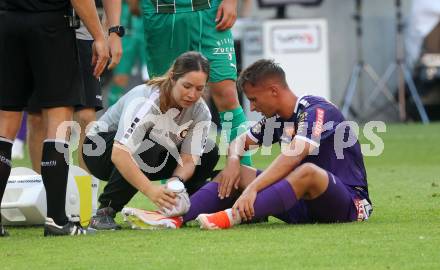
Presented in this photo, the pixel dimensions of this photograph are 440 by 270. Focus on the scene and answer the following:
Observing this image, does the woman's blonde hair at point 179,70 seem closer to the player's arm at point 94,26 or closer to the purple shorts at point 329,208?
the player's arm at point 94,26

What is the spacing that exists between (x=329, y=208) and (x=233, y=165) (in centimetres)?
60

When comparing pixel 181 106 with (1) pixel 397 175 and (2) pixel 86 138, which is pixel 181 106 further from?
(1) pixel 397 175

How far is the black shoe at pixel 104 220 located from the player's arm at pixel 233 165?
575 mm

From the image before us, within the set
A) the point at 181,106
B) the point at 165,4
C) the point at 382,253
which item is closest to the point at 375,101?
the point at 165,4

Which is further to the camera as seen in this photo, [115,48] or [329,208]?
[115,48]

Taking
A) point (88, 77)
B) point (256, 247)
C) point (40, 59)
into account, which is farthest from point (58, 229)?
point (88, 77)

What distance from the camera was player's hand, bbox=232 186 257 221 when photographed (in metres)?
5.82

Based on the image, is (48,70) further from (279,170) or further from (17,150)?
(17,150)

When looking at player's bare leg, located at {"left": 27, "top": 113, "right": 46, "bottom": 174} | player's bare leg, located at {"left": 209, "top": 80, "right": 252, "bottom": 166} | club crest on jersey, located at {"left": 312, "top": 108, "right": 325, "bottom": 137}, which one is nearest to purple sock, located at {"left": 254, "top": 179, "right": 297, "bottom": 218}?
club crest on jersey, located at {"left": 312, "top": 108, "right": 325, "bottom": 137}

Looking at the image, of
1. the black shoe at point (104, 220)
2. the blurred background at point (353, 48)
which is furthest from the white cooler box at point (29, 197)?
the blurred background at point (353, 48)

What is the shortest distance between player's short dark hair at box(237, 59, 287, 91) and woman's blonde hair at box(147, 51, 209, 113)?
195 mm

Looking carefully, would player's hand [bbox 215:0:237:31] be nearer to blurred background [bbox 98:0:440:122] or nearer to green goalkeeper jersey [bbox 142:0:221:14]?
green goalkeeper jersey [bbox 142:0:221:14]

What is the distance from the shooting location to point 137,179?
19.7 ft

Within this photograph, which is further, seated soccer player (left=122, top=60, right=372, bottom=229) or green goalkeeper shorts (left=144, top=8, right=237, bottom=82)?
green goalkeeper shorts (left=144, top=8, right=237, bottom=82)
